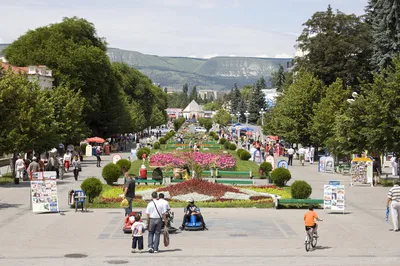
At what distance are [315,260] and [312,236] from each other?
1.36 m

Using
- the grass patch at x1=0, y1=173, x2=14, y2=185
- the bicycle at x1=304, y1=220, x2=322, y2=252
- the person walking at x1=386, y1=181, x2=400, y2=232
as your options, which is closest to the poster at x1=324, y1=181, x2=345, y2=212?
the person walking at x1=386, y1=181, x2=400, y2=232

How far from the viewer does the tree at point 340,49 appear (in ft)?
236

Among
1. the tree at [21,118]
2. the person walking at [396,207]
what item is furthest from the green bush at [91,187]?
the person walking at [396,207]

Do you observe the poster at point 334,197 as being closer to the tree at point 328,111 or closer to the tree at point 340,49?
the tree at point 328,111

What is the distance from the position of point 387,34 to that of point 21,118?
32.1 metres

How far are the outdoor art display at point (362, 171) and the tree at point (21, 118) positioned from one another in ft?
55.1

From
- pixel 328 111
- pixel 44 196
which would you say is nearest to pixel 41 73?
pixel 328 111

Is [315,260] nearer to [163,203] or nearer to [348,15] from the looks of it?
[163,203]

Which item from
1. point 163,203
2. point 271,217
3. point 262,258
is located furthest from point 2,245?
point 271,217

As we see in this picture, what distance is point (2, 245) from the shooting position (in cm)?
1959

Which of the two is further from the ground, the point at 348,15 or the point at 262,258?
the point at 348,15

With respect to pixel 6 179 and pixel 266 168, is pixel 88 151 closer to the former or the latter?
pixel 6 179

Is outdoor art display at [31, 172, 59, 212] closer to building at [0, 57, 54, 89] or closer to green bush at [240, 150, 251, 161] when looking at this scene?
green bush at [240, 150, 251, 161]

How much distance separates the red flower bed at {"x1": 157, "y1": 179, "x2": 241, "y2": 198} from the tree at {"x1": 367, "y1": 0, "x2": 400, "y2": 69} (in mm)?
30586
